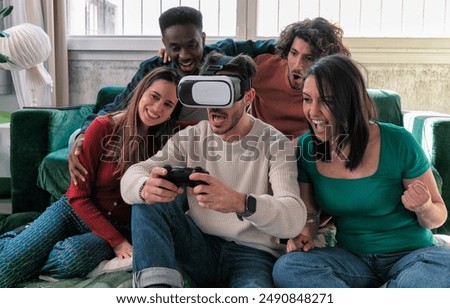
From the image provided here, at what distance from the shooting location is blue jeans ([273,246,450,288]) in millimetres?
932

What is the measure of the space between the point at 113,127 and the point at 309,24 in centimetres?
53

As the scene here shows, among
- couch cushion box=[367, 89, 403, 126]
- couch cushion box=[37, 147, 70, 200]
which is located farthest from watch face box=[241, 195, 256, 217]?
couch cushion box=[367, 89, 403, 126]

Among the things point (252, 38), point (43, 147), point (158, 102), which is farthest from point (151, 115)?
point (252, 38)

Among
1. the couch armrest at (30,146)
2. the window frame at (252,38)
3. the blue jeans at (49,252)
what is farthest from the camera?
the window frame at (252,38)

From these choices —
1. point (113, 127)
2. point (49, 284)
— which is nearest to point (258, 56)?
point (113, 127)

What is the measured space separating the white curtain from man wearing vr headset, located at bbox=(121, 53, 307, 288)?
54.1 inches

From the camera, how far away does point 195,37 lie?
1.35 m

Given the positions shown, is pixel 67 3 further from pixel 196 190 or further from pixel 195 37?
pixel 196 190

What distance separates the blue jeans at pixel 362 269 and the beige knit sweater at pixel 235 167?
0.08 metres

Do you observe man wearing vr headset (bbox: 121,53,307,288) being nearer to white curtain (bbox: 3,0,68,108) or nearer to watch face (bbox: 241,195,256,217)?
watch face (bbox: 241,195,256,217)

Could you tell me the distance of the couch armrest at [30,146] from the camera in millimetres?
1659

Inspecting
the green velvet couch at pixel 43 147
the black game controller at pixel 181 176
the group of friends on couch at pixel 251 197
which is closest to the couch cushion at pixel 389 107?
the green velvet couch at pixel 43 147

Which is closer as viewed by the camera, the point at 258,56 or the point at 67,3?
the point at 258,56

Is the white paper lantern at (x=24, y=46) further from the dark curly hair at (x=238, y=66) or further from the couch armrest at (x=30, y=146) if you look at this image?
the dark curly hair at (x=238, y=66)
